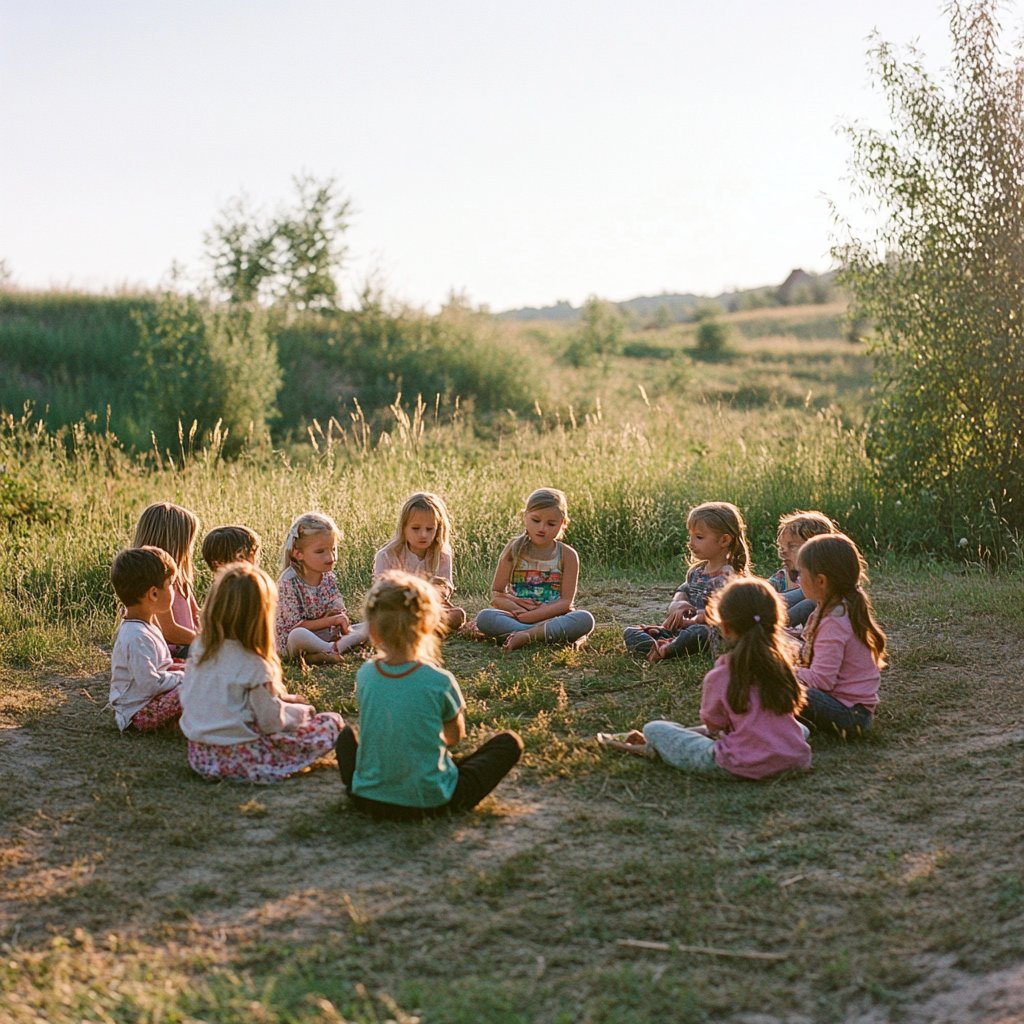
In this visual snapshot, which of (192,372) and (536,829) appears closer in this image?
(536,829)

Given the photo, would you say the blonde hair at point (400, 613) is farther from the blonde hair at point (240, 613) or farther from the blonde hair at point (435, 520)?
the blonde hair at point (435, 520)

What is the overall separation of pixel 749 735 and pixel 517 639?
2.35 metres

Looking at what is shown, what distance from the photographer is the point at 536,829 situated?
3.82 m

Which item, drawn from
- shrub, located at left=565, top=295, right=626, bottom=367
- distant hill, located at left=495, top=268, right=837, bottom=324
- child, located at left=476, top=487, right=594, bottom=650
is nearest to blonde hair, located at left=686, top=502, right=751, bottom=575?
child, located at left=476, top=487, right=594, bottom=650

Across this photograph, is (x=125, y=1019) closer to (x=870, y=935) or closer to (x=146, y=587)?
(x=870, y=935)

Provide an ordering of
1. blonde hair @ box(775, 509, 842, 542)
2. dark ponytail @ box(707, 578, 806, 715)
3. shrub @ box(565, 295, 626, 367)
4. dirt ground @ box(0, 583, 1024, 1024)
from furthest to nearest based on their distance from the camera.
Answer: shrub @ box(565, 295, 626, 367)
blonde hair @ box(775, 509, 842, 542)
dark ponytail @ box(707, 578, 806, 715)
dirt ground @ box(0, 583, 1024, 1024)

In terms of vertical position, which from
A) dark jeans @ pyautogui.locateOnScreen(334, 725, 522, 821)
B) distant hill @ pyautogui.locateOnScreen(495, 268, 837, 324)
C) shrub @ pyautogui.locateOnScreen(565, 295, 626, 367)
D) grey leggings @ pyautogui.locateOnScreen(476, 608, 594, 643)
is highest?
distant hill @ pyautogui.locateOnScreen(495, 268, 837, 324)

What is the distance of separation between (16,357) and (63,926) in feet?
74.9

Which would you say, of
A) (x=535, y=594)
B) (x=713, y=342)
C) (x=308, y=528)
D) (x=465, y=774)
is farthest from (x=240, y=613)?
(x=713, y=342)

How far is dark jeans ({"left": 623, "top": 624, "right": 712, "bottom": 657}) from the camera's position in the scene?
6.04 meters

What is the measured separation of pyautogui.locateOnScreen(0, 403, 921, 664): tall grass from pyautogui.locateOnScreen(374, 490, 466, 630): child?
4.62 ft

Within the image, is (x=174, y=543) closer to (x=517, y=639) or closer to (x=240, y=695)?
(x=240, y=695)

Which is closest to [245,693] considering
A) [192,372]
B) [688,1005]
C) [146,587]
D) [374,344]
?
[146,587]

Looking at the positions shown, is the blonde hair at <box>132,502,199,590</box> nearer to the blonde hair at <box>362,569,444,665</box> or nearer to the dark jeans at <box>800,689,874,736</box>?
the blonde hair at <box>362,569,444,665</box>
